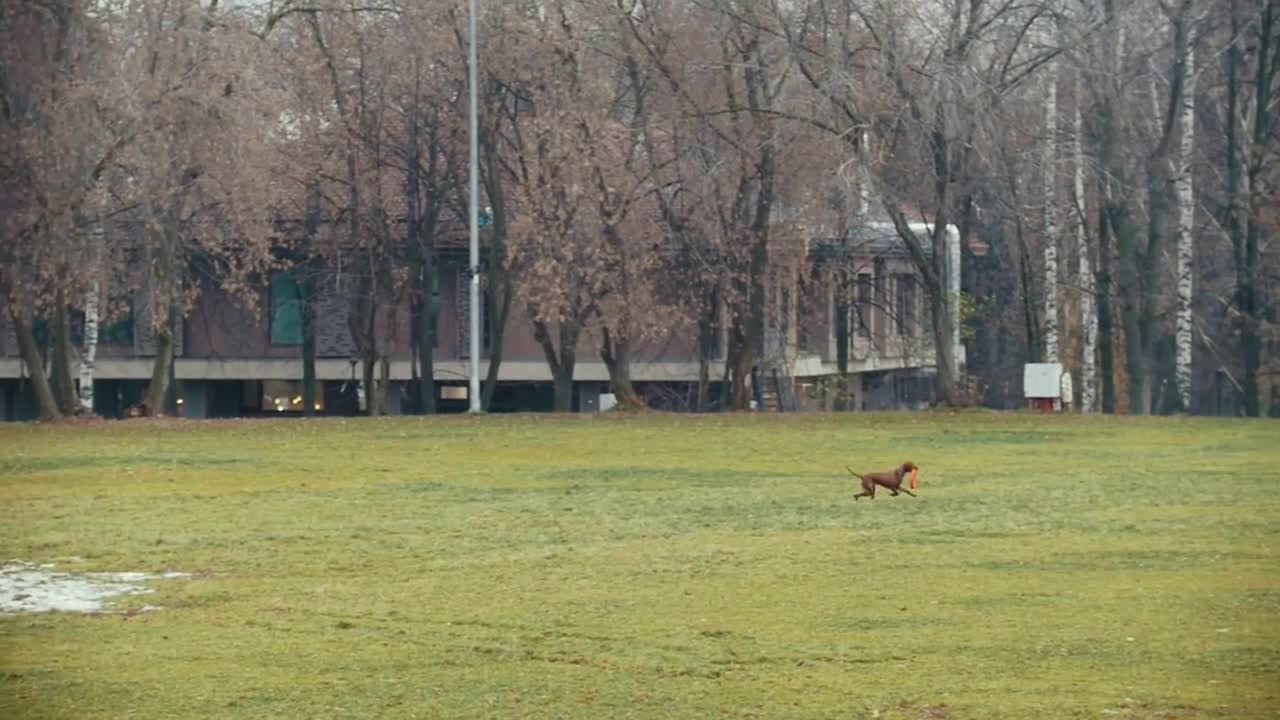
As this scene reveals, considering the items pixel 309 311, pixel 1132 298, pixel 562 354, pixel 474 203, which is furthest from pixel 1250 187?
pixel 309 311

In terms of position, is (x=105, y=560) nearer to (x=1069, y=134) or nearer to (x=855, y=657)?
(x=855, y=657)

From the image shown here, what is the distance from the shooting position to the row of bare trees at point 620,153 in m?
36.4

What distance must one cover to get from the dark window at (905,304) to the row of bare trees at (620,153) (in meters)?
3.82

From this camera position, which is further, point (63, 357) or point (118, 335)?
point (118, 335)

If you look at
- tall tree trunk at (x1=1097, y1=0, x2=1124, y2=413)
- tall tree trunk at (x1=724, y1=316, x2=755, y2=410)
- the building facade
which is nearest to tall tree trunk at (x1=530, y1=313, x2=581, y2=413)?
tall tree trunk at (x1=724, y1=316, x2=755, y2=410)

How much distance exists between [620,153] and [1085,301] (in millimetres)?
19505

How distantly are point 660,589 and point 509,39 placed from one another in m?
27.7

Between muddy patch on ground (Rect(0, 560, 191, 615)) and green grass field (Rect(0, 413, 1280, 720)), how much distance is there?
12.4 inches

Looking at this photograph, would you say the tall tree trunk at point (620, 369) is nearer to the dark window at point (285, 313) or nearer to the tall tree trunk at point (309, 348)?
the tall tree trunk at point (309, 348)

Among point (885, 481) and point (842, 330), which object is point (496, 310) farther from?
point (885, 481)

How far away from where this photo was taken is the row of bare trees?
119ft

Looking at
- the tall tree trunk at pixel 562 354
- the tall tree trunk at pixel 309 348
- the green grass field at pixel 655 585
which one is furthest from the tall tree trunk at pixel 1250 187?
the tall tree trunk at pixel 309 348

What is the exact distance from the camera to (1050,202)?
138ft

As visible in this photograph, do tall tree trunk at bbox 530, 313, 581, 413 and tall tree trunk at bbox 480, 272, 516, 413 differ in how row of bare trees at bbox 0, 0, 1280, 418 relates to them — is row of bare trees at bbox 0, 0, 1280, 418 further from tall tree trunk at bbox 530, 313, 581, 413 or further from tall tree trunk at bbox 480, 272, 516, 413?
tall tree trunk at bbox 480, 272, 516, 413
